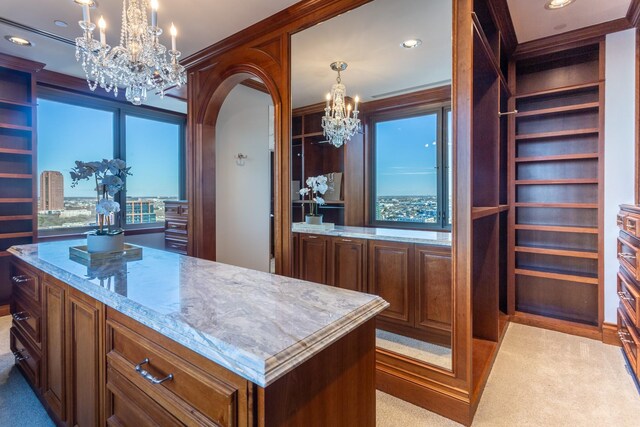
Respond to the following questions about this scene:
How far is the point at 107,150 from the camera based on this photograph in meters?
4.65

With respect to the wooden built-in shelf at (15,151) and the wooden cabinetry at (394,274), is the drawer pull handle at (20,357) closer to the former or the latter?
the wooden cabinetry at (394,274)

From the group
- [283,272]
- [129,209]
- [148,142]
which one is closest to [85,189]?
[129,209]

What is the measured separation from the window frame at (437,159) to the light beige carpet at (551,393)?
1.15 m

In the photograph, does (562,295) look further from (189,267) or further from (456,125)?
(189,267)

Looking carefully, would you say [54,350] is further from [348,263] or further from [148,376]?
[348,263]

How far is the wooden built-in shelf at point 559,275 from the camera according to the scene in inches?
116

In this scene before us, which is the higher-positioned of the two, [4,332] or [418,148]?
[418,148]

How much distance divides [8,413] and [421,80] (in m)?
3.37

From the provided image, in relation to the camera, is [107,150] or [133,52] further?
[107,150]

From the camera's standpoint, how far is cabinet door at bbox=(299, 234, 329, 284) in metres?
2.67

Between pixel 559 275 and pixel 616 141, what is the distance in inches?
50.2

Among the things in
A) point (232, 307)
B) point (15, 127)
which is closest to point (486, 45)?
point (232, 307)

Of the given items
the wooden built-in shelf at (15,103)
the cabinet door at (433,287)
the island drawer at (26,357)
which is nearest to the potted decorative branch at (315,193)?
the cabinet door at (433,287)

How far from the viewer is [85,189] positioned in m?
4.51
